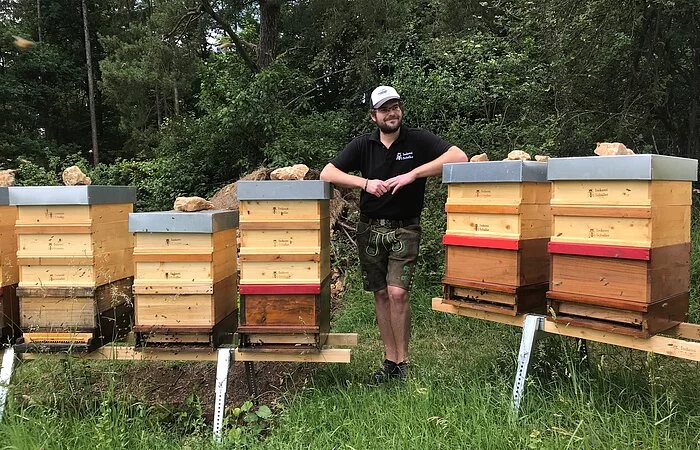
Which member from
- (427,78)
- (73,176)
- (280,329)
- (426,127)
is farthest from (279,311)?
(427,78)

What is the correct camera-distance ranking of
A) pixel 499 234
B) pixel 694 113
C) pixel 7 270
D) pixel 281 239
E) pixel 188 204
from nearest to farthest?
pixel 499 234, pixel 281 239, pixel 188 204, pixel 7 270, pixel 694 113

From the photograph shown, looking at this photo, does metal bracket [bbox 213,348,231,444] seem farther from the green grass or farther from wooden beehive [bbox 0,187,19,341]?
wooden beehive [bbox 0,187,19,341]

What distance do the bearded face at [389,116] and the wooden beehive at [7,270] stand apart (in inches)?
101

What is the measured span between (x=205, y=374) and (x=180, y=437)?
125 cm

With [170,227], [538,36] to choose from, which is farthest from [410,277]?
[538,36]

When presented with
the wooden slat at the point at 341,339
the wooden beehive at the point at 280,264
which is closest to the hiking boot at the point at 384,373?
the wooden slat at the point at 341,339

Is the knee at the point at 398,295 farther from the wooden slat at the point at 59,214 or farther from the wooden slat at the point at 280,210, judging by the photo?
the wooden slat at the point at 59,214

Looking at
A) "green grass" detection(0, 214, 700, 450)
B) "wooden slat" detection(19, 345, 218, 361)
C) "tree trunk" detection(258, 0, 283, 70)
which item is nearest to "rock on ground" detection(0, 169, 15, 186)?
"wooden slat" detection(19, 345, 218, 361)

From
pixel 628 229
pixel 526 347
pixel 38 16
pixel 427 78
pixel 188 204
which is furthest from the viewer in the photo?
pixel 38 16

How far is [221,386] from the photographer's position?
3393 mm

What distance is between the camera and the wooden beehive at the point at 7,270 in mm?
3643

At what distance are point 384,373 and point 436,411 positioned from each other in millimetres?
684

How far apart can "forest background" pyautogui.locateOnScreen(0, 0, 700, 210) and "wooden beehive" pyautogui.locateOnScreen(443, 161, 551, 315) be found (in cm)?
475

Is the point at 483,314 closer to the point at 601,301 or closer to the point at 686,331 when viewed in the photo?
the point at 601,301
